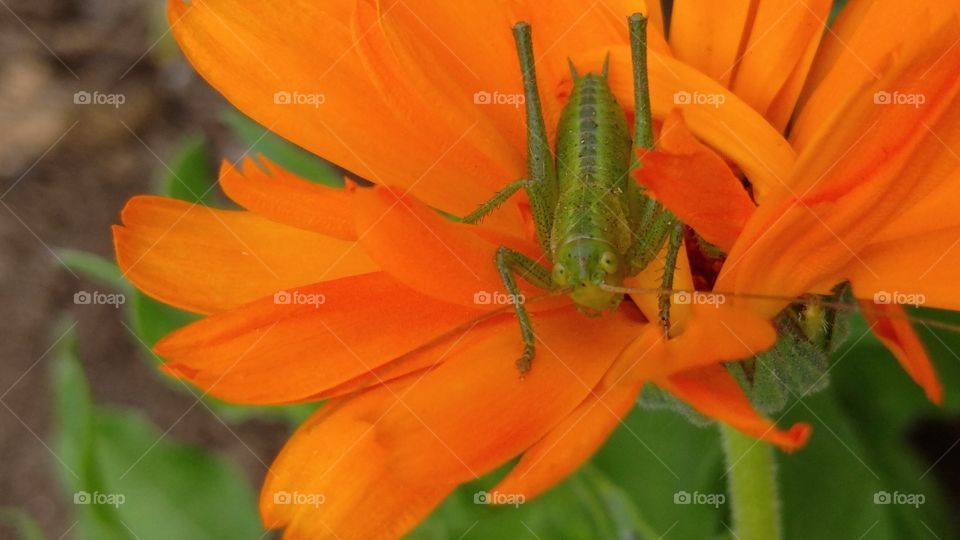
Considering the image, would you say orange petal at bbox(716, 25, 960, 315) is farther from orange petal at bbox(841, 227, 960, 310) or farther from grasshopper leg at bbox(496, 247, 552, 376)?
grasshopper leg at bbox(496, 247, 552, 376)

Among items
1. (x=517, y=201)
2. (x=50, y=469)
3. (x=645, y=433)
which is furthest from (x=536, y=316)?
(x=50, y=469)

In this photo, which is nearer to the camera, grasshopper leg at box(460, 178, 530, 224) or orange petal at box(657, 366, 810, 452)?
orange petal at box(657, 366, 810, 452)

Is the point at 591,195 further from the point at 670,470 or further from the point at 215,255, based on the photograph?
the point at 670,470

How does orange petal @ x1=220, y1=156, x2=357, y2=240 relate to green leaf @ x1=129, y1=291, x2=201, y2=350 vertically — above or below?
above

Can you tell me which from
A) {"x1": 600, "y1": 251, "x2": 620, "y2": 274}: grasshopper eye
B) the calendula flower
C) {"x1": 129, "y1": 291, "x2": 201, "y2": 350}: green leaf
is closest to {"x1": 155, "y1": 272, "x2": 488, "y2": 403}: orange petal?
the calendula flower

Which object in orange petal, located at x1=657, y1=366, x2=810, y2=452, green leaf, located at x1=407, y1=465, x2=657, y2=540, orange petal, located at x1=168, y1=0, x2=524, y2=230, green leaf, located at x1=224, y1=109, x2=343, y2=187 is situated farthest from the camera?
green leaf, located at x1=224, y1=109, x2=343, y2=187

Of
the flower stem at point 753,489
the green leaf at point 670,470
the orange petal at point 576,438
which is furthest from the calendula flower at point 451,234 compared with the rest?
the green leaf at point 670,470

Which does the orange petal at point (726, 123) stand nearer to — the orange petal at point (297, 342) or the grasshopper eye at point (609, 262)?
the grasshopper eye at point (609, 262)
